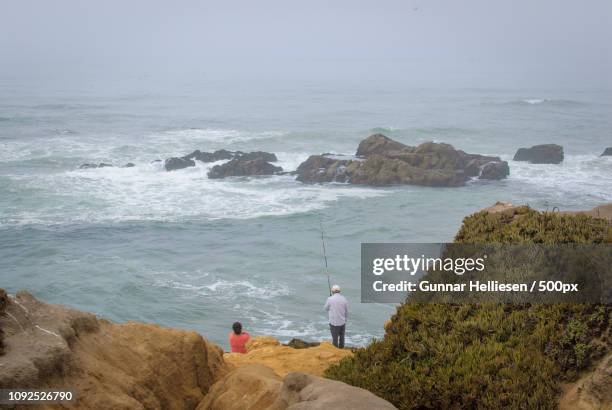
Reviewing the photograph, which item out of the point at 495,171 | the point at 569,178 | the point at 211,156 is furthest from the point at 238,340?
the point at 211,156

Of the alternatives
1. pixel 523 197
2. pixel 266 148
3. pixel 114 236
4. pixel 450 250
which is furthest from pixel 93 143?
pixel 450 250

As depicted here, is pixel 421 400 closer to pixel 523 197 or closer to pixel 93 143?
pixel 523 197

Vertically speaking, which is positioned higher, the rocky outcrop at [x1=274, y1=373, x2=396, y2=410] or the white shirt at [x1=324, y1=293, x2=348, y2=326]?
the rocky outcrop at [x1=274, y1=373, x2=396, y2=410]

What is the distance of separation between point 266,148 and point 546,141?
2245 centimetres

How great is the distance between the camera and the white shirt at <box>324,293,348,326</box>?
37.0ft

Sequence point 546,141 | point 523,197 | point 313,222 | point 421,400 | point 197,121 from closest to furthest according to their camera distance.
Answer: point 421,400
point 313,222
point 523,197
point 546,141
point 197,121

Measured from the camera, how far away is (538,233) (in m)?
8.37

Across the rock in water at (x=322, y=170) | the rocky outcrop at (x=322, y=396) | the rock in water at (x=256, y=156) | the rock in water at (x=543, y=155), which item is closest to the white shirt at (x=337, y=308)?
the rocky outcrop at (x=322, y=396)

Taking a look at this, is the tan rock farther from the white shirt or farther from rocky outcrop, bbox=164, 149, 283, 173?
rocky outcrop, bbox=164, 149, 283, 173

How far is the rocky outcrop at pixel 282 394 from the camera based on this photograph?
5547mm

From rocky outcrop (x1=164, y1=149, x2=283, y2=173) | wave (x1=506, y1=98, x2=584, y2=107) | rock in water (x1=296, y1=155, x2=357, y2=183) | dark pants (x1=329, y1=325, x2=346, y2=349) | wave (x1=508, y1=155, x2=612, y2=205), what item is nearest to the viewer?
dark pants (x1=329, y1=325, x2=346, y2=349)

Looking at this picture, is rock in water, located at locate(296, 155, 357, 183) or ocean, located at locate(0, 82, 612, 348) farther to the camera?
rock in water, located at locate(296, 155, 357, 183)

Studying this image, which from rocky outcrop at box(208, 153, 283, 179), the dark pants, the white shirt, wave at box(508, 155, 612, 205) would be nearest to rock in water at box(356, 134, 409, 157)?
rocky outcrop at box(208, 153, 283, 179)

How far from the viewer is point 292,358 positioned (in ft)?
31.1
